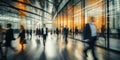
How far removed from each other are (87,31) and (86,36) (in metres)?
0.20

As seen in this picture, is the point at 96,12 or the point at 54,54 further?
the point at 96,12

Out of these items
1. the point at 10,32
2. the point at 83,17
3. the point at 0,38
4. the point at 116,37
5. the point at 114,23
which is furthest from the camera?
the point at 116,37

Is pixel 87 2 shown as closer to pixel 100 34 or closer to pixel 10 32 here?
pixel 100 34

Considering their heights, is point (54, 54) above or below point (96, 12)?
below

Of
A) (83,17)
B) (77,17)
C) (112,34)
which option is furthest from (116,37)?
(83,17)

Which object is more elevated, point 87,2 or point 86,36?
point 87,2

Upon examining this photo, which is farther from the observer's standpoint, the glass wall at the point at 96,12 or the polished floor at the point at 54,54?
the glass wall at the point at 96,12

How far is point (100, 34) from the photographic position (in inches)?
1233

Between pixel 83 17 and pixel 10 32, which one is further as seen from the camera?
pixel 83 17

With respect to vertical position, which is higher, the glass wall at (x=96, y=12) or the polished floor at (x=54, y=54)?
the glass wall at (x=96, y=12)

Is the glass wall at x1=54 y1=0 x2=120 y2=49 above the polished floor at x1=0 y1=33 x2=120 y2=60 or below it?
above

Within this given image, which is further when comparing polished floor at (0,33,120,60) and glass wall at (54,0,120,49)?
glass wall at (54,0,120,49)

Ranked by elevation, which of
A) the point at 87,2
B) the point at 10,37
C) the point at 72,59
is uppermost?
the point at 87,2

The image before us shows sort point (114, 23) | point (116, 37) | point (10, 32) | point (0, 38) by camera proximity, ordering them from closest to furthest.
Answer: point (0, 38) < point (10, 32) < point (114, 23) < point (116, 37)
